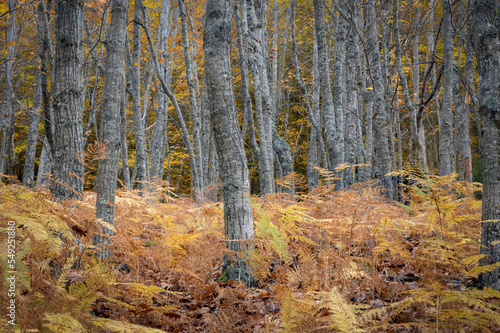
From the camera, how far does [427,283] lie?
2.16 meters

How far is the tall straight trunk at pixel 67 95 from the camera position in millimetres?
3330

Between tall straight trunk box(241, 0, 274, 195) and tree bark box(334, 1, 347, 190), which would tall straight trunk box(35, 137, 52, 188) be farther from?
tree bark box(334, 1, 347, 190)

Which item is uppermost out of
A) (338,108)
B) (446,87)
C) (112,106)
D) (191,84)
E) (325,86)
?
(191,84)

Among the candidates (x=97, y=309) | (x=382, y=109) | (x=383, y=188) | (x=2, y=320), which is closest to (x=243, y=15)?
(x=382, y=109)

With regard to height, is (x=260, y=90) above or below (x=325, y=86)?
below

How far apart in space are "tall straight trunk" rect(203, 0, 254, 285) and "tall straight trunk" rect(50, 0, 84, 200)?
1494mm

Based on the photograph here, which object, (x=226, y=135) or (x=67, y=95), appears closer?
(x=226, y=135)

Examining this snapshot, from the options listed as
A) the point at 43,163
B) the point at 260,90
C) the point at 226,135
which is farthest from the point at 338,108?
the point at 43,163

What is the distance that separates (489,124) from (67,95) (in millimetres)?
4080

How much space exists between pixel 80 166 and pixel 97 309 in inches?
69.1

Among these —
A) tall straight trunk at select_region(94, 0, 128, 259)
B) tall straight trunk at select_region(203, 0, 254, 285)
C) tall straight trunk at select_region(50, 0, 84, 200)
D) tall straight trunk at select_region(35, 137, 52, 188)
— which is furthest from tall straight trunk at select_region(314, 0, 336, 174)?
tall straight trunk at select_region(35, 137, 52, 188)

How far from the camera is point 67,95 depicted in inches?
133

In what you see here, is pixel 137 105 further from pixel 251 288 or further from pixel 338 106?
pixel 251 288

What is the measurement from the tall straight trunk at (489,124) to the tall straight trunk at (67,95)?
3909 mm
